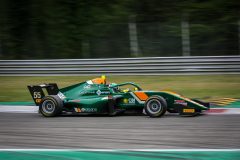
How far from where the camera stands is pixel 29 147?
7.77 metres

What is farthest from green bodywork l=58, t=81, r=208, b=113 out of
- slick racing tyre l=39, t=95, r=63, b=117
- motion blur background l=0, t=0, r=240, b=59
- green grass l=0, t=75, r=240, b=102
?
motion blur background l=0, t=0, r=240, b=59

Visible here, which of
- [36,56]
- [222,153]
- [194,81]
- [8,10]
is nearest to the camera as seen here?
[222,153]

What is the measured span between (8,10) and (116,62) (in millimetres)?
8832

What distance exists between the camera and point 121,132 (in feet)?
28.5

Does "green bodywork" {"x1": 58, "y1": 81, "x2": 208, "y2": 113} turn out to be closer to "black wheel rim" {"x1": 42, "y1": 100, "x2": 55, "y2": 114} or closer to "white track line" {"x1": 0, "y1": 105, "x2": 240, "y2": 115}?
"black wheel rim" {"x1": 42, "y1": 100, "x2": 55, "y2": 114}

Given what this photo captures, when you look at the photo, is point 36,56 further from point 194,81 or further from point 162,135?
point 162,135

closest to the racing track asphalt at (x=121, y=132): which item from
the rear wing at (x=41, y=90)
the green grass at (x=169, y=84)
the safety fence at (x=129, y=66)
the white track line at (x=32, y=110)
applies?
the white track line at (x=32, y=110)

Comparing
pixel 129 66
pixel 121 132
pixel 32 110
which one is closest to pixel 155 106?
pixel 121 132

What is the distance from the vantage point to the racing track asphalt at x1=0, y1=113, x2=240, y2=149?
7709 mm

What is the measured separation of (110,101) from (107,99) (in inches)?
3.1

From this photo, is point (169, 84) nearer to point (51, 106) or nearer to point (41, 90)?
point (41, 90)

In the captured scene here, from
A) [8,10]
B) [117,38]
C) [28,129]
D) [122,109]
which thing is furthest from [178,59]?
[8,10]

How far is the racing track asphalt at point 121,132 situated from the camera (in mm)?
7709

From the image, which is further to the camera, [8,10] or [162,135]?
[8,10]
